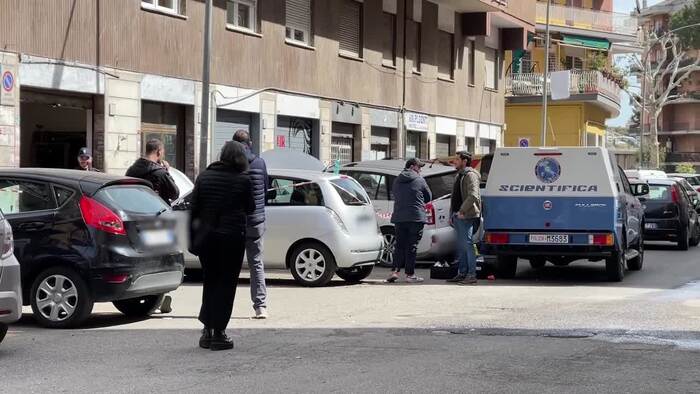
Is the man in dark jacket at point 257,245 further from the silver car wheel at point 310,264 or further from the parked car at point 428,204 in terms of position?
the parked car at point 428,204

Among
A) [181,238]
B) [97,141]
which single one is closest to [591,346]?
[181,238]

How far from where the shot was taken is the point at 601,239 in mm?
14766

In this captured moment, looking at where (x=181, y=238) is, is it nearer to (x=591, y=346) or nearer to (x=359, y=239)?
(x=591, y=346)

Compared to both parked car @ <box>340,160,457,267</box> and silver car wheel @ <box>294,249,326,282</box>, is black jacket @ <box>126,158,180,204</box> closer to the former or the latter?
silver car wheel @ <box>294,249,326,282</box>

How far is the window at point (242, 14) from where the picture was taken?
76.7 ft

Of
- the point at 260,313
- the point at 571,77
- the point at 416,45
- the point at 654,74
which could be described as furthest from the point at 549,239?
the point at 654,74

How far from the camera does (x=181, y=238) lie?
909 cm

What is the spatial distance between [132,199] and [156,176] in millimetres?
1991

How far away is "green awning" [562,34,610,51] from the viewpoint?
50.8 meters

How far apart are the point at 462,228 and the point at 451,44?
21724 mm

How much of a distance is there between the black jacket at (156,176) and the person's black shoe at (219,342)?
3859 millimetres

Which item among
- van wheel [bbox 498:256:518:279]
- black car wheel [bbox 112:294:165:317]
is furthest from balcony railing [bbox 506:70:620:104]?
black car wheel [bbox 112:294:165:317]

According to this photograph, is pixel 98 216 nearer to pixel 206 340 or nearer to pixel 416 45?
pixel 206 340

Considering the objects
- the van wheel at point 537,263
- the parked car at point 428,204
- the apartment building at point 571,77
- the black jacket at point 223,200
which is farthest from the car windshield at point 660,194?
the apartment building at point 571,77
